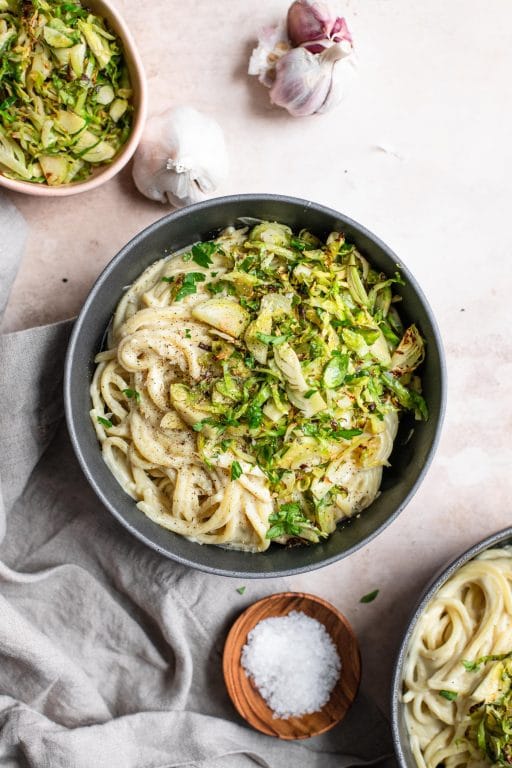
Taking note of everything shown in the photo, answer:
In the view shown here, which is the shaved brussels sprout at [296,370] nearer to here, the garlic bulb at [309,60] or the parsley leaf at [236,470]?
the parsley leaf at [236,470]

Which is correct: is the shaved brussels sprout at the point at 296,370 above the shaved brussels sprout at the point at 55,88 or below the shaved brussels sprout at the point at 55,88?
below

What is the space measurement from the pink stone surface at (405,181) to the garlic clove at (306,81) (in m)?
0.17

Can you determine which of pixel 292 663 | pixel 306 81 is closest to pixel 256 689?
pixel 292 663

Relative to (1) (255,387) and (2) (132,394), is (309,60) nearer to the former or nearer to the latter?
(1) (255,387)

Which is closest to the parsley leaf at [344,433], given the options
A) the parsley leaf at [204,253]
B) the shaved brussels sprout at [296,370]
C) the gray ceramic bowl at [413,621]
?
the shaved brussels sprout at [296,370]

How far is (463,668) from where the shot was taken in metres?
3.66

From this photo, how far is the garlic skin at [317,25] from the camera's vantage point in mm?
3736

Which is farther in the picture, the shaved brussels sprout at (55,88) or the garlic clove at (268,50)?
the garlic clove at (268,50)

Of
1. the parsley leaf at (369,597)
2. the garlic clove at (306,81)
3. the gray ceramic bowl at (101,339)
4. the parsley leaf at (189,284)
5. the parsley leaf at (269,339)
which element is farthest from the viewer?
the parsley leaf at (369,597)

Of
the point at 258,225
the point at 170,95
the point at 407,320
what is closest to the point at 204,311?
the point at 258,225

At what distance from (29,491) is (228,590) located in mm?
1138

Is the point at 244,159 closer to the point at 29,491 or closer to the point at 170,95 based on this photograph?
the point at 170,95

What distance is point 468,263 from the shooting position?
4.03 meters

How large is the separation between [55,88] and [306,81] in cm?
116
